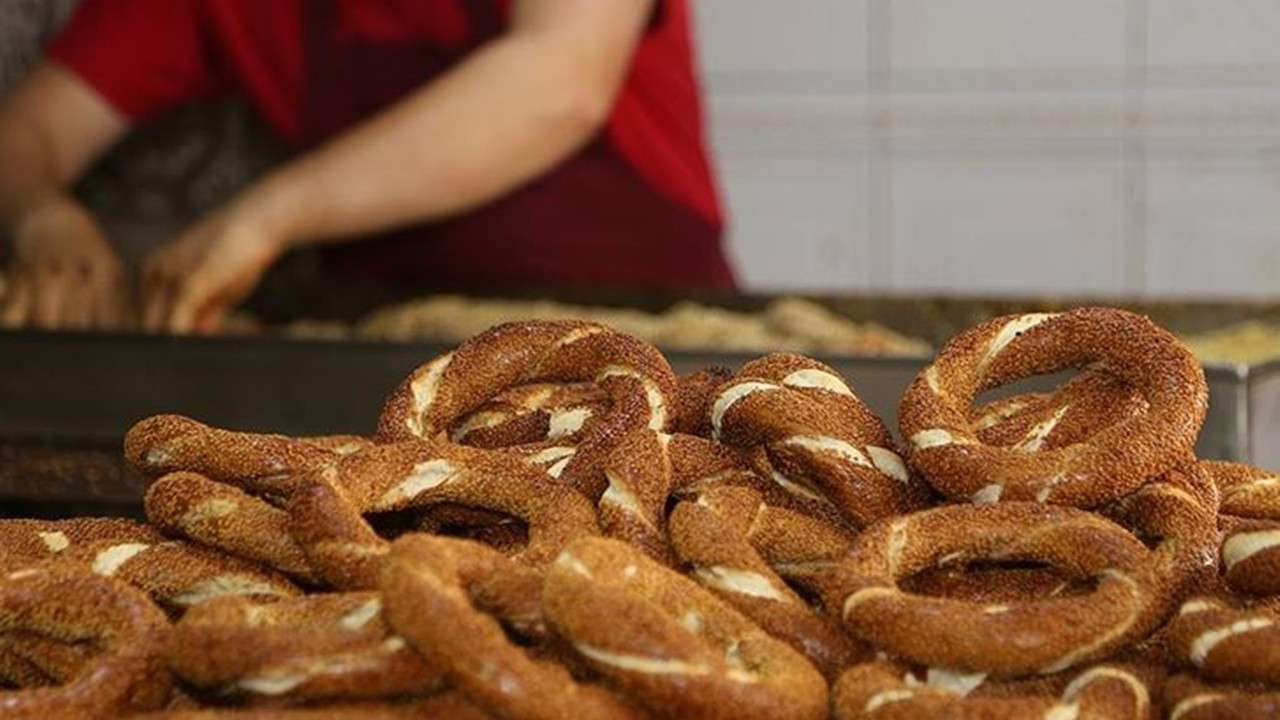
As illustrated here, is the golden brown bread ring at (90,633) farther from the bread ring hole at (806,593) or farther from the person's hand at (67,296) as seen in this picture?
the person's hand at (67,296)

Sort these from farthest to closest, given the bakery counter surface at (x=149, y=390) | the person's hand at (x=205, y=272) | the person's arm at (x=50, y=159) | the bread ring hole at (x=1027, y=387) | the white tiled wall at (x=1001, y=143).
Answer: the white tiled wall at (x=1001, y=143)
the person's arm at (x=50, y=159)
the person's hand at (x=205, y=272)
the bakery counter surface at (x=149, y=390)
the bread ring hole at (x=1027, y=387)

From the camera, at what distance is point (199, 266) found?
2.52m

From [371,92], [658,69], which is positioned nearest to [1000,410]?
[658,69]

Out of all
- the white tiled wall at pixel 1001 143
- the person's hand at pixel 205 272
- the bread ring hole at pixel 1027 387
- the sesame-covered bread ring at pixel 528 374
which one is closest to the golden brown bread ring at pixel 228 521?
the sesame-covered bread ring at pixel 528 374

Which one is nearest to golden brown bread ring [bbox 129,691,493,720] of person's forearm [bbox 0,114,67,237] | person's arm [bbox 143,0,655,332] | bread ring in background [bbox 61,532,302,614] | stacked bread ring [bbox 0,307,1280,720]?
stacked bread ring [bbox 0,307,1280,720]

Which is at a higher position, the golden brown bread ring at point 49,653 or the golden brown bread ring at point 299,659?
the golden brown bread ring at point 299,659

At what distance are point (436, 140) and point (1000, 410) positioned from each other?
1.80 m

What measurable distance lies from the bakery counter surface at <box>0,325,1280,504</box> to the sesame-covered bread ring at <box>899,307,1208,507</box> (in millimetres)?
645

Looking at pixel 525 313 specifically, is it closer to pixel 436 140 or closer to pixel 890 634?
pixel 436 140

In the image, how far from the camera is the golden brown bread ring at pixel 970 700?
2.37 feet

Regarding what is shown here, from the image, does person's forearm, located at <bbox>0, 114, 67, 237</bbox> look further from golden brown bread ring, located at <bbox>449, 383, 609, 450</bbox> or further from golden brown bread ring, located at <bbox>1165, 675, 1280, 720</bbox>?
golden brown bread ring, located at <bbox>1165, 675, 1280, 720</bbox>

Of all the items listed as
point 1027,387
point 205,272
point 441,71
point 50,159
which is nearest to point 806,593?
point 1027,387

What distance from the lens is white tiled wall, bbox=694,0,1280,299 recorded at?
12.6ft

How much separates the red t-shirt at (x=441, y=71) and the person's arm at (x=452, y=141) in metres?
0.16
